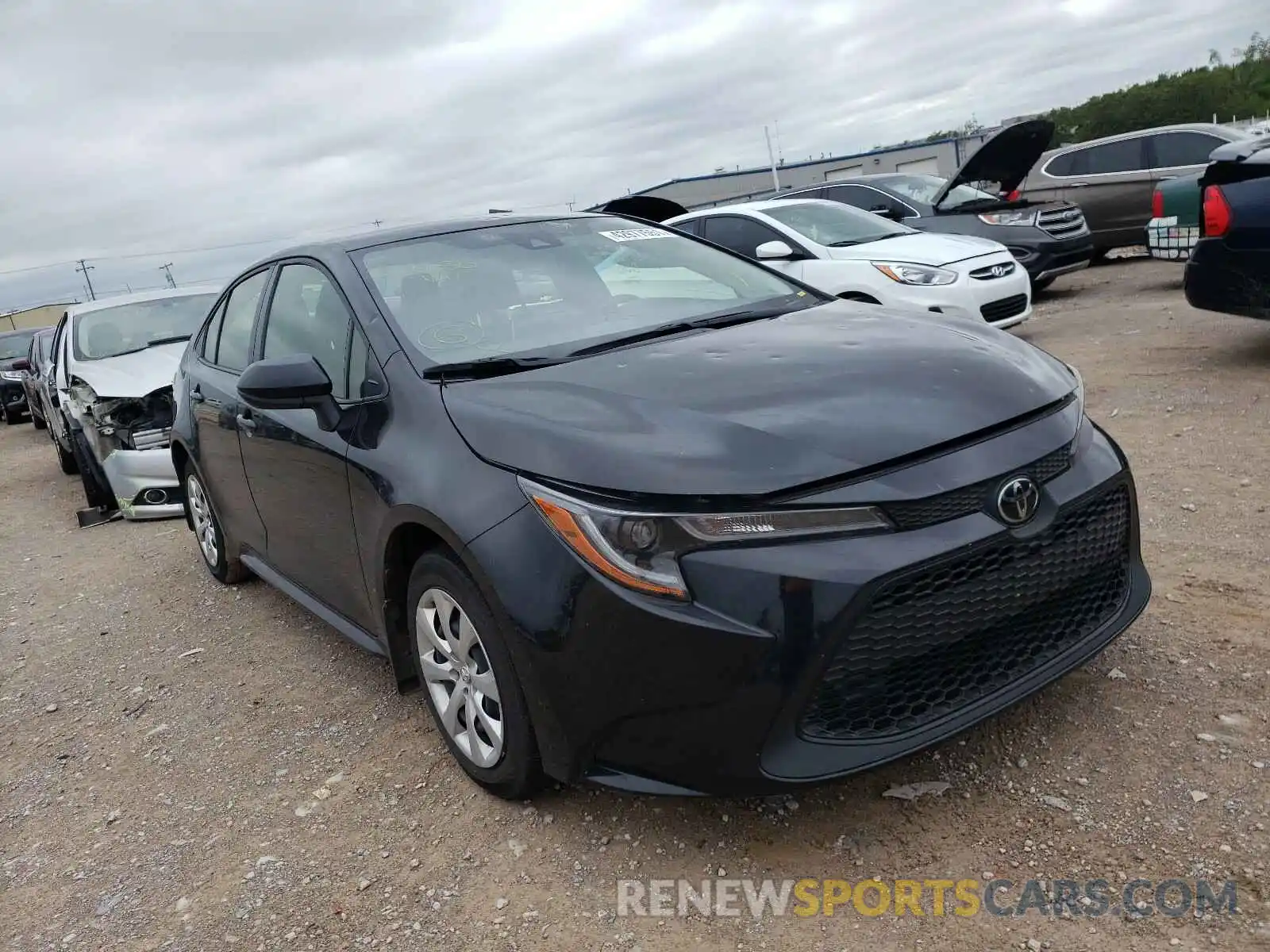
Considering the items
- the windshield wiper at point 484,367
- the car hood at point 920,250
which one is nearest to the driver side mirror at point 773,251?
the car hood at point 920,250

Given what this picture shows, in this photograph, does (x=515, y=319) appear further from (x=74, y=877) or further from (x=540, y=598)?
(x=74, y=877)

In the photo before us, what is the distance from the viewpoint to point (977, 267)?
7863mm

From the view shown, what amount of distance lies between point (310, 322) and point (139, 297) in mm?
6031

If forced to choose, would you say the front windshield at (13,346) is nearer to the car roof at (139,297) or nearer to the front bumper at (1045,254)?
the car roof at (139,297)

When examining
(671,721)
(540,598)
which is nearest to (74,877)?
(540,598)

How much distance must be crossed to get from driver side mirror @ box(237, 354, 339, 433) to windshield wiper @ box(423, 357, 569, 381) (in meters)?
0.36

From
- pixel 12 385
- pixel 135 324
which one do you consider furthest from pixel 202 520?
pixel 12 385

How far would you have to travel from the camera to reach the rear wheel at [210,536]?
4.88 meters

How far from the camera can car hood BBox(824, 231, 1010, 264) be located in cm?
793

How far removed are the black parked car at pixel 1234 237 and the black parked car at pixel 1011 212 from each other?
3903mm

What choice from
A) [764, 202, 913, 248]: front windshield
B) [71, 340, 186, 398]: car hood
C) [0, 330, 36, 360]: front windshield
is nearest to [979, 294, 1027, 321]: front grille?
[764, 202, 913, 248]: front windshield

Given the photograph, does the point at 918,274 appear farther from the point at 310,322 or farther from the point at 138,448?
the point at 138,448

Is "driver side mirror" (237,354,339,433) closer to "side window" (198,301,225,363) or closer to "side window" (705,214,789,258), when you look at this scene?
"side window" (198,301,225,363)

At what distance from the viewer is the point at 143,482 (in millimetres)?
6836
